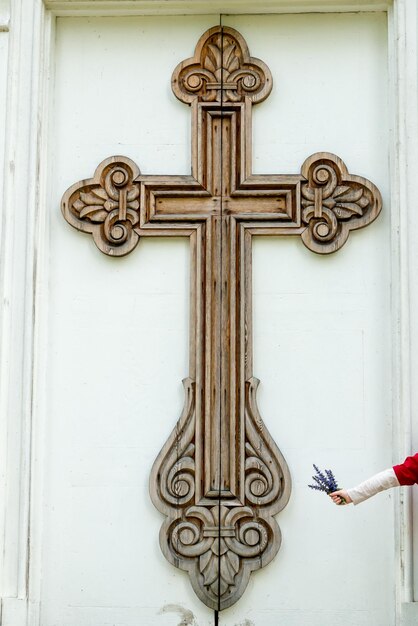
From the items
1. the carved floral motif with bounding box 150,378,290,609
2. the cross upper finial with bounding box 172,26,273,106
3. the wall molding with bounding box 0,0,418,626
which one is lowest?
the carved floral motif with bounding box 150,378,290,609

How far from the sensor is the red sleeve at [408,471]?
4.73 meters

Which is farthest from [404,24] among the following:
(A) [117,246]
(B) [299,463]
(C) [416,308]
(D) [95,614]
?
(D) [95,614]

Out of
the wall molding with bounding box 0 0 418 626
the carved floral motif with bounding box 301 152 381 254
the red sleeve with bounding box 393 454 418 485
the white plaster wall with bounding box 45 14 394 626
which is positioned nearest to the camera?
the red sleeve with bounding box 393 454 418 485

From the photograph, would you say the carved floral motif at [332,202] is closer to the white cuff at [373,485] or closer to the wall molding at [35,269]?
the wall molding at [35,269]

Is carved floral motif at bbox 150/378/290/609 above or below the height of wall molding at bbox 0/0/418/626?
below

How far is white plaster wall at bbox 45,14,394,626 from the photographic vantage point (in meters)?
5.10

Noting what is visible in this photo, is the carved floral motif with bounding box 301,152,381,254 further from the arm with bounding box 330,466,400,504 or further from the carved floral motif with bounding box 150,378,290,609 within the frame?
the arm with bounding box 330,466,400,504

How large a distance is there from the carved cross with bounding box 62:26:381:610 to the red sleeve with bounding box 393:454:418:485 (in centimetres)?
57

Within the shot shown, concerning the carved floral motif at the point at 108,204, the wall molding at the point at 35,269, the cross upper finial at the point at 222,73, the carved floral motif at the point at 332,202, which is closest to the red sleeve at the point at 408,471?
the wall molding at the point at 35,269

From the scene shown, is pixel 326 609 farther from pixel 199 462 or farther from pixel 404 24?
pixel 404 24

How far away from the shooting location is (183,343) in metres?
5.26

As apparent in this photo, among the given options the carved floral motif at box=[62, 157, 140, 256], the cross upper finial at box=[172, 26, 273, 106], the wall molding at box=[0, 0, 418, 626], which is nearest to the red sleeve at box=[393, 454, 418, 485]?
the wall molding at box=[0, 0, 418, 626]

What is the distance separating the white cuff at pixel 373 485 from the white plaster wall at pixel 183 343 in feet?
1.13

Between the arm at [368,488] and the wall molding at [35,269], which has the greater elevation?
the wall molding at [35,269]
